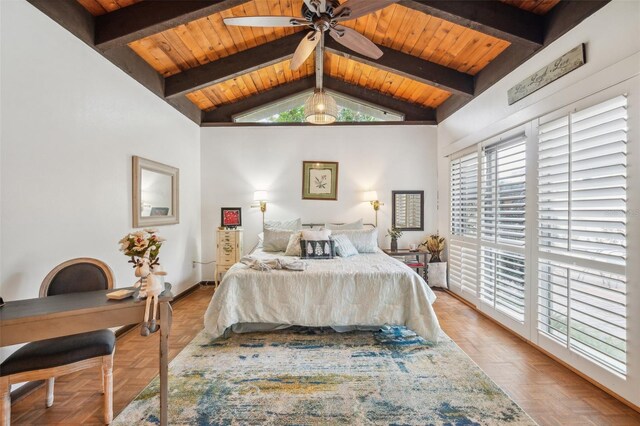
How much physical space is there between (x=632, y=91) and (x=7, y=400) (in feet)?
13.4

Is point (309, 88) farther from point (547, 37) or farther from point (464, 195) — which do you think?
point (547, 37)

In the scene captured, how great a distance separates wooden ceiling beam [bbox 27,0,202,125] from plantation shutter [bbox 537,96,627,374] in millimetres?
4144

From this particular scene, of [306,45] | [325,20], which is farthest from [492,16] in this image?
[306,45]

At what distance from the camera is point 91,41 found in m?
2.59

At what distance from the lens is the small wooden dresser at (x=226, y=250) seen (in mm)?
4520

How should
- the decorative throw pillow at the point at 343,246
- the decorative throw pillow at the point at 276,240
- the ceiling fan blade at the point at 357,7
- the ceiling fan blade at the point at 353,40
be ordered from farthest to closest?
1. the decorative throw pillow at the point at 276,240
2. the decorative throw pillow at the point at 343,246
3. the ceiling fan blade at the point at 353,40
4. the ceiling fan blade at the point at 357,7

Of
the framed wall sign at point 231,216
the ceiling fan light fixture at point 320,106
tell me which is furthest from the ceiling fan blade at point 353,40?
the framed wall sign at point 231,216

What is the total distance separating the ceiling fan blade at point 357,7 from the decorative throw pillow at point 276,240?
275cm

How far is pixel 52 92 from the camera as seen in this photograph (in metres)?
2.20

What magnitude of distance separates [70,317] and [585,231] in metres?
3.36

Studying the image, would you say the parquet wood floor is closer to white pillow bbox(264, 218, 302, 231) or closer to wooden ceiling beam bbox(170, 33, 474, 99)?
white pillow bbox(264, 218, 302, 231)

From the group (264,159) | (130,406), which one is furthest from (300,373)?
(264,159)

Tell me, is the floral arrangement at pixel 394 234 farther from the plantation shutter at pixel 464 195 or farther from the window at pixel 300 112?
the window at pixel 300 112

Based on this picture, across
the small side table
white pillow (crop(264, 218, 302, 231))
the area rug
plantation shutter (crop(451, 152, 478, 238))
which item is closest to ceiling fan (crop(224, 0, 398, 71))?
plantation shutter (crop(451, 152, 478, 238))
